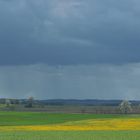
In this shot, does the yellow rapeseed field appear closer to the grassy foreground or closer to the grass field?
the grass field

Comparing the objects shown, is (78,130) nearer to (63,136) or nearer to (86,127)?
(86,127)

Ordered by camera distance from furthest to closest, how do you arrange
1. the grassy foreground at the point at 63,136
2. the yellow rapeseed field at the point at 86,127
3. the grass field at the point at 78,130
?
the yellow rapeseed field at the point at 86,127
the grass field at the point at 78,130
the grassy foreground at the point at 63,136

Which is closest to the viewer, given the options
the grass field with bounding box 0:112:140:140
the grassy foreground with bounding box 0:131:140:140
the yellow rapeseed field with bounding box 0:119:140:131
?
the grassy foreground with bounding box 0:131:140:140

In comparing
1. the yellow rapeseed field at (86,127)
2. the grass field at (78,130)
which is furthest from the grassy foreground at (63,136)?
the yellow rapeseed field at (86,127)

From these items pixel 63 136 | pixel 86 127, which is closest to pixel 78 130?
pixel 86 127

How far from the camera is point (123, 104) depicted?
16775cm

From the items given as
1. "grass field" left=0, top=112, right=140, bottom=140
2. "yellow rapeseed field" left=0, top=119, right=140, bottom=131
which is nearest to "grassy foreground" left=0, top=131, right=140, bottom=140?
"grass field" left=0, top=112, right=140, bottom=140

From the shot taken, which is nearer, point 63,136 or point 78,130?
point 63,136

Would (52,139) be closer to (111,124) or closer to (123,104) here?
(111,124)

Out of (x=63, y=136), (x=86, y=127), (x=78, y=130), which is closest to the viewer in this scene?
(x=63, y=136)

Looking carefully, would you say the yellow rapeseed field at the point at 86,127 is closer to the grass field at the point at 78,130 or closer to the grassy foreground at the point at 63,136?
the grass field at the point at 78,130

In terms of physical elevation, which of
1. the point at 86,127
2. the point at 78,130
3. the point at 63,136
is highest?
the point at 86,127

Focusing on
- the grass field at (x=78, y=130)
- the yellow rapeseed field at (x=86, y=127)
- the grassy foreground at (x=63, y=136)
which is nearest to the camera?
the grassy foreground at (x=63, y=136)

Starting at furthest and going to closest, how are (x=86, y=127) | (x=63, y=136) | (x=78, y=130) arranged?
(x=86, y=127) → (x=78, y=130) → (x=63, y=136)
